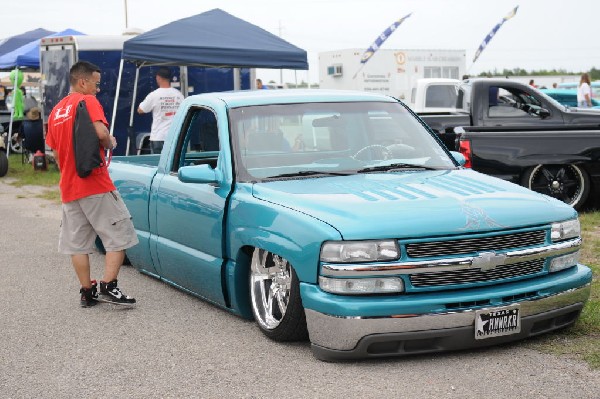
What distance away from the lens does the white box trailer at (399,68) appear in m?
31.0

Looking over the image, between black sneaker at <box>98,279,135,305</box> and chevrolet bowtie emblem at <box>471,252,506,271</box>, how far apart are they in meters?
2.91

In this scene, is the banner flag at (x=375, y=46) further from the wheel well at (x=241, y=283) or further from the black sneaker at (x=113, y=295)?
the wheel well at (x=241, y=283)

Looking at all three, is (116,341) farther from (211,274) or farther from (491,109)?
(491,109)

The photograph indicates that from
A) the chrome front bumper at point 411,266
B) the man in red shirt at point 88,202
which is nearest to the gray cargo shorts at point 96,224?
the man in red shirt at point 88,202

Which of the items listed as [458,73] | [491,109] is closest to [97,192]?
[491,109]

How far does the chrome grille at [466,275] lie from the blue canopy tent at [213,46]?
9805 mm

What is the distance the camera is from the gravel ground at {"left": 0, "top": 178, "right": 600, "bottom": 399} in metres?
4.78

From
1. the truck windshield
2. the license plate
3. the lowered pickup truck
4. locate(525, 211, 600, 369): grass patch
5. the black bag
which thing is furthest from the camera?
the lowered pickup truck

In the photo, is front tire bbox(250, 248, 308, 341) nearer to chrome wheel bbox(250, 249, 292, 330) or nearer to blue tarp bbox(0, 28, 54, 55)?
chrome wheel bbox(250, 249, 292, 330)

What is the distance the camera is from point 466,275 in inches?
200

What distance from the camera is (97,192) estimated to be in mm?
6824

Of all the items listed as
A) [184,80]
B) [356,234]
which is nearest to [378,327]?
[356,234]

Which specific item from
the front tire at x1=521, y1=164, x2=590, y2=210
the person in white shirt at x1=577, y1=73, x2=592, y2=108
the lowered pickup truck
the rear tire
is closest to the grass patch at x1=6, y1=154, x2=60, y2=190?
the rear tire

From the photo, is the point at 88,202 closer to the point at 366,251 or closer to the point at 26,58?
the point at 366,251
